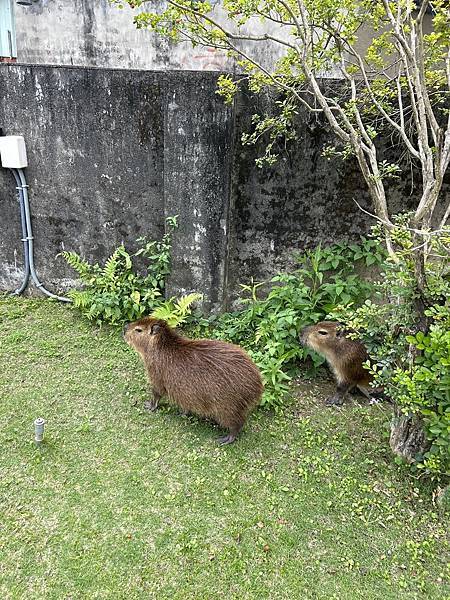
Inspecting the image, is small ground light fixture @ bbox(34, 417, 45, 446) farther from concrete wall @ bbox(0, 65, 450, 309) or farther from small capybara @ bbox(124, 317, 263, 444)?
concrete wall @ bbox(0, 65, 450, 309)

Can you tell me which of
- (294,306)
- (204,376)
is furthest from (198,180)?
(204,376)

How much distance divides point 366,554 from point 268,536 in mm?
530

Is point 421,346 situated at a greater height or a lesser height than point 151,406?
greater

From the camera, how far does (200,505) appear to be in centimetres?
275

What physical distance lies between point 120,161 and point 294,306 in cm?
217

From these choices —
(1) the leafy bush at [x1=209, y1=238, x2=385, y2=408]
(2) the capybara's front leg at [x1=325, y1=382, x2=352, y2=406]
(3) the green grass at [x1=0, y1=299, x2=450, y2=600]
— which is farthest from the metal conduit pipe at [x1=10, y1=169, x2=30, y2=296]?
(2) the capybara's front leg at [x1=325, y1=382, x2=352, y2=406]

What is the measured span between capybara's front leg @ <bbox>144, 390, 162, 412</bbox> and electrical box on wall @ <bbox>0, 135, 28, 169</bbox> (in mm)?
2739

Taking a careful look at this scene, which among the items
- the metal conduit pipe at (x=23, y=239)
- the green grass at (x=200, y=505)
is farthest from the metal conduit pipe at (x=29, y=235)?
the green grass at (x=200, y=505)

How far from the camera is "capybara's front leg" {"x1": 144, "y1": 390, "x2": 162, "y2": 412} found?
3468mm

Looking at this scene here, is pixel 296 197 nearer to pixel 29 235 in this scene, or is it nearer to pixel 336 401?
pixel 336 401

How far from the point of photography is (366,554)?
98.3 inches

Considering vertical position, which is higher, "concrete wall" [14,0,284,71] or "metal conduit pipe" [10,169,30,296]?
"concrete wall" [14,0,284,71]

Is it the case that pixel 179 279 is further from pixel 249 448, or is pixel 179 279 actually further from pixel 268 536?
pixel 268 536

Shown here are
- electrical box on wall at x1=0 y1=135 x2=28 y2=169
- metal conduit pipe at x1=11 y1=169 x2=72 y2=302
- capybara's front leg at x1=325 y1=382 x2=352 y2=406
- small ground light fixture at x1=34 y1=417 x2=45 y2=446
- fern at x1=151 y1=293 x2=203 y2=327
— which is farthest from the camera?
metal conduit pipe at x1=11 y1=169 x2=72 y2=302
